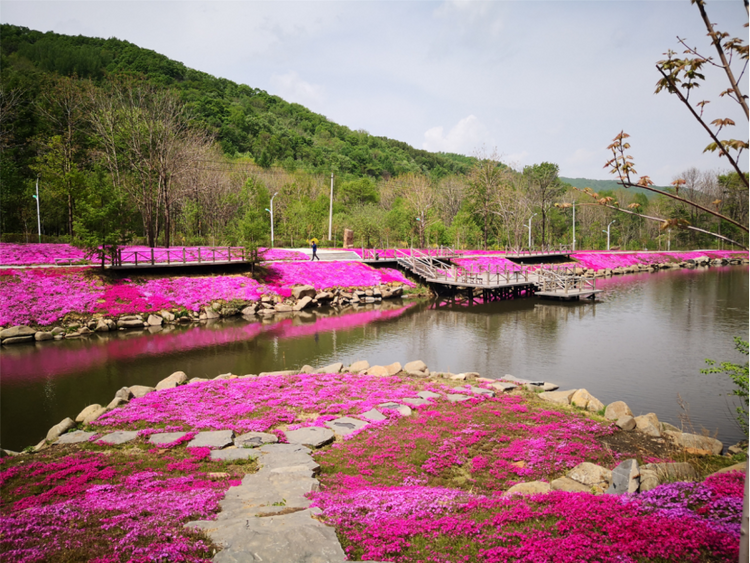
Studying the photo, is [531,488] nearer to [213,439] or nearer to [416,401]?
[416,401]

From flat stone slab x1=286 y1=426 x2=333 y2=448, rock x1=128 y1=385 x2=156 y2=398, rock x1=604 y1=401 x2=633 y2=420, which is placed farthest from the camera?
rock x1=128 y1=385 x2=156 y2=398

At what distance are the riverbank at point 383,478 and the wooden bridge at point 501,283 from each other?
23918mm

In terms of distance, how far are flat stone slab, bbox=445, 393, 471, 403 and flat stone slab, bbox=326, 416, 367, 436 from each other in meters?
2.98

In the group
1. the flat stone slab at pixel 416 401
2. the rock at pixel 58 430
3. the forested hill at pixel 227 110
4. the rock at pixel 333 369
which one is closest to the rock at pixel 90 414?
the rock at pixel 58 430

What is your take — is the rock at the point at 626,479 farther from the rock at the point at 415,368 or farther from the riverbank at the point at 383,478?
the rock at the point at 415,368

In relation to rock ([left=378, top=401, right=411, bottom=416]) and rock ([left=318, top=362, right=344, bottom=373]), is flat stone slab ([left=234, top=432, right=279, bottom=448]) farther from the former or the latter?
rock ([left=318, top=362, right=344, bottom=373])

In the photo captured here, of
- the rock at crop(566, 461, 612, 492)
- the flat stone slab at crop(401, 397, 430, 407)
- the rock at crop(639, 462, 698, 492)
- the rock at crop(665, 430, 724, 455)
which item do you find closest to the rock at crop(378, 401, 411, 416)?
the flat stone slab at crop(401, 397, 430, 407)

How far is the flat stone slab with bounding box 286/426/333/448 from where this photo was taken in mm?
9023

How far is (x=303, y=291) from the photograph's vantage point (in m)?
33.0

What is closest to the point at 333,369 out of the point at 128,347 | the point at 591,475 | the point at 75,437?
the point at 75,437

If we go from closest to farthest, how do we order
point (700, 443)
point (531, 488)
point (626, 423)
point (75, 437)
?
point (531, 488) < point (700, 443) < point (75, 437) < point (626, 423)

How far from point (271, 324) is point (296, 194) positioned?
4327 cm

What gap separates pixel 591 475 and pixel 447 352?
12.8 metres

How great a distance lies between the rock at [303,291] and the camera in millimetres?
32844
